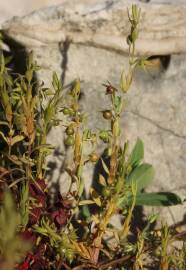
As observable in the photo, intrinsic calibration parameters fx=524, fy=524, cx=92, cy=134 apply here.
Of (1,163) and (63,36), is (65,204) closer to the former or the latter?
(1,163)

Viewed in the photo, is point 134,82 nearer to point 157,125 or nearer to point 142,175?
point 157,125

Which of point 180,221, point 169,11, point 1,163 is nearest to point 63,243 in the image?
point 1,163

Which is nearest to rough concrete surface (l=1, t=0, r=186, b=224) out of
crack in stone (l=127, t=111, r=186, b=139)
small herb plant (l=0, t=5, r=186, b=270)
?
crack in stone (l=127, t=111, r=186, b=139)

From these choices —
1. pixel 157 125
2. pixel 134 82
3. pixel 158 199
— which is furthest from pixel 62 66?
pixel 158 199

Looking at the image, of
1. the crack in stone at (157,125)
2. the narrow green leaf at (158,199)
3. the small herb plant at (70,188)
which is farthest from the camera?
the crack in stone at (157,125)

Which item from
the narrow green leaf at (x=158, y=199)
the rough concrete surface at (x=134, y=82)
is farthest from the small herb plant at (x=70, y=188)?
the rough concrete surface at (x=134, y=82)

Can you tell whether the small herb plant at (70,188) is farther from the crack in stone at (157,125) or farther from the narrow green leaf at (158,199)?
the crack in stone at (157,125)

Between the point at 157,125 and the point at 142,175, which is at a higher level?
the point at 157,125

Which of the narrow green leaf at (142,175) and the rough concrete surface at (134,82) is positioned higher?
the rough concrete surface at (134,82)
